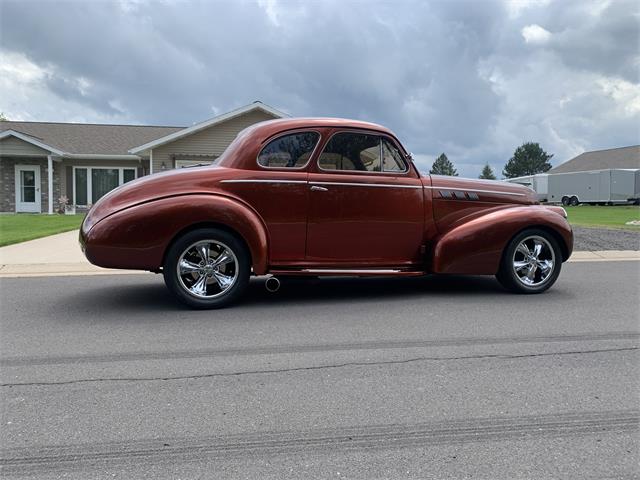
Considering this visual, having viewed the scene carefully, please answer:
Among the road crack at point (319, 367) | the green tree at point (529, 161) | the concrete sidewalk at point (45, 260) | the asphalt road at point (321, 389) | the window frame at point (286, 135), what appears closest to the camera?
the asphalt road at point (321, 389)

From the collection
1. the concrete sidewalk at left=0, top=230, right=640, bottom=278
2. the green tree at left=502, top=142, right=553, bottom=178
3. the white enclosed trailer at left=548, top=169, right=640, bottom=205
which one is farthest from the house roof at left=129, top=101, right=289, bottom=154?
the green tree at left=502, top=142, right=553, bottom=178

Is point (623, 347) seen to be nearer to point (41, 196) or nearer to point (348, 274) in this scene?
point (348, 274)

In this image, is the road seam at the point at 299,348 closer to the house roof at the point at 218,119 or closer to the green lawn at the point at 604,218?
the green lawn at the point at 604,218

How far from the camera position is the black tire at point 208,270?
5.18 metres

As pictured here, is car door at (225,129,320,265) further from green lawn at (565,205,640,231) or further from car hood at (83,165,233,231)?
green lawn at (565,205,640,231)

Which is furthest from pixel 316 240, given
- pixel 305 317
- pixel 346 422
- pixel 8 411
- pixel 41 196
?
pixel 41 196

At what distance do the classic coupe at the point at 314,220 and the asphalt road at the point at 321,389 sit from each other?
443 mm

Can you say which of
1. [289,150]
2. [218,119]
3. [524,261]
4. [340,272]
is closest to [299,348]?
[340,272]

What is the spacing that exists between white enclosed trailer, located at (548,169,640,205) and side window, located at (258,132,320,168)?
40.0 m

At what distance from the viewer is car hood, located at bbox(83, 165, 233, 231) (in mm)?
5184

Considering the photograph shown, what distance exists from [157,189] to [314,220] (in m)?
1.62

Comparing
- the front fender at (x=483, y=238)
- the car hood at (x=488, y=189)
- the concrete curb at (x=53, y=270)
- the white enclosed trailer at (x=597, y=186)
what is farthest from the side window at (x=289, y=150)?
the white enclosed trailer at (x=597, y=186)

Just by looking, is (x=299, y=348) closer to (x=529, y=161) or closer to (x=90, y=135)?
(x=90, y=135)

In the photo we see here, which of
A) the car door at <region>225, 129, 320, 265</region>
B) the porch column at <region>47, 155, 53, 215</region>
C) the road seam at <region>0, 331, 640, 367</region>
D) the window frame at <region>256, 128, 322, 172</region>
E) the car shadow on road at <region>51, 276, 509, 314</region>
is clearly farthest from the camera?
the porch column at <region>47, 155, 53, 215</region>
